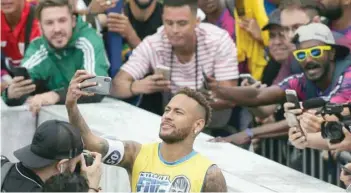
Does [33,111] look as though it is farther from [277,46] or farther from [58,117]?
[277,46]

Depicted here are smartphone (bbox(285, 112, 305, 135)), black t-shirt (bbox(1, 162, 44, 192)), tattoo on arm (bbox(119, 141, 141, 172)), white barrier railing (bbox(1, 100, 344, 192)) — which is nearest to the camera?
black t-shirt (bbox(1, 162, 44, 192))

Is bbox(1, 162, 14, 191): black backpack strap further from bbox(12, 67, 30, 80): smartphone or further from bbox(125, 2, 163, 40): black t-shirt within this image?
bbox(125, 2, 163, 40): black t-shirt

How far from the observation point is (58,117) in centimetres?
1104

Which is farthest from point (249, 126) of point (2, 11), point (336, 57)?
point (2, 11)

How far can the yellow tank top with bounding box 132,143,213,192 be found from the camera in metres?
8.22

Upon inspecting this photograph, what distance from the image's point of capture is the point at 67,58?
1163cm

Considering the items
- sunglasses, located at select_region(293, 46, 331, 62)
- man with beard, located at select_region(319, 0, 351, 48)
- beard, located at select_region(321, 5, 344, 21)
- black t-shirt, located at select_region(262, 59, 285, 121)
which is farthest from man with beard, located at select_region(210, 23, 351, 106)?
black t-shirt, located at select_region(262, 59, 285, 121)

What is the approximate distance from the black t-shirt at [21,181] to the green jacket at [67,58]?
3.93m

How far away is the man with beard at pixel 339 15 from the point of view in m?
10.5

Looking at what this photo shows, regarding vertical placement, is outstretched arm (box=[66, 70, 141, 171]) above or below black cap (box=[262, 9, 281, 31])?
below

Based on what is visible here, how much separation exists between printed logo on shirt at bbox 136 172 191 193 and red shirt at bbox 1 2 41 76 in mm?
4112

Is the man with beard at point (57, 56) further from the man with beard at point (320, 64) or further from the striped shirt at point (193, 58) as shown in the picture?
the man with beard at point (320, 64)

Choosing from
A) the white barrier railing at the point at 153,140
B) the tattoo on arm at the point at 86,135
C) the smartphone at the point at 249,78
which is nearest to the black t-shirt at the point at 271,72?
the smartphone at the point at 249,78

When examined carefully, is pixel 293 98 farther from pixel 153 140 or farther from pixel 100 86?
pixel 100 86
